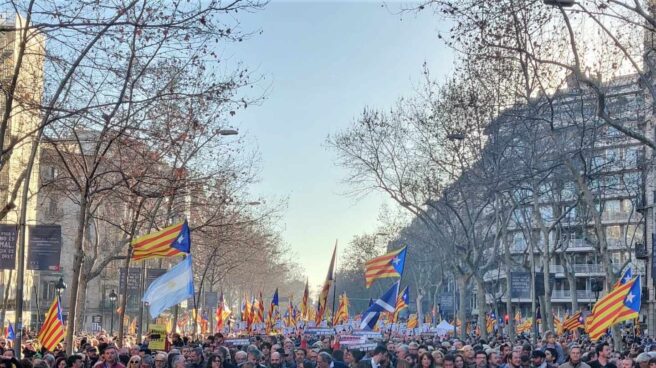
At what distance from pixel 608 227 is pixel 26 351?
71.9 meters

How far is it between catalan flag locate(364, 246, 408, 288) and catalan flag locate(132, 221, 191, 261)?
5378mm

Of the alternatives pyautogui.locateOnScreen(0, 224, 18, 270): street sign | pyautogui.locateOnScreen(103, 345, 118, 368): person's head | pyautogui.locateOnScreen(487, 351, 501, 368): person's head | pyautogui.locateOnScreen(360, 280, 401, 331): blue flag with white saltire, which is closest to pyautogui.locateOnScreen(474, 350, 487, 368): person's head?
pyautogui.locateOnScreen(487, 351, 501, 368): person's head

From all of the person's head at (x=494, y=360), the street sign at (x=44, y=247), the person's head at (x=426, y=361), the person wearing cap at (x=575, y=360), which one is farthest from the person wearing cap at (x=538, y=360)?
the street sign at (x=44, y=247)

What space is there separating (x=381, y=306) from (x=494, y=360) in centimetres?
608

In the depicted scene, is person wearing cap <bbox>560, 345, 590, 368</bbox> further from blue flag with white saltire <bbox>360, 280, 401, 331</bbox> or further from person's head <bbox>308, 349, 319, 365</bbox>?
blue flag with white saltire <bbox>360, 280, 401, 331</bbox>

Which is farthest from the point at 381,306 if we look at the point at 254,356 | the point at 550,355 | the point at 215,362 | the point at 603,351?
the point at 215,362

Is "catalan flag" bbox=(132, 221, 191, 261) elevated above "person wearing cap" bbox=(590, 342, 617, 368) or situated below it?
above

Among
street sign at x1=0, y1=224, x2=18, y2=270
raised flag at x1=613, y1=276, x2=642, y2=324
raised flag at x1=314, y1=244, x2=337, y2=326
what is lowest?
raised flag at x1=613, y1=276, x2=642, y2=324

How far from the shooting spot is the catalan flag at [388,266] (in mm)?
22016

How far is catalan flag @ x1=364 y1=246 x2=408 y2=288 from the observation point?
72.2 ft

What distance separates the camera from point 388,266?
22531 millimetres

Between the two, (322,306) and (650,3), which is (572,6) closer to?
(650,3)

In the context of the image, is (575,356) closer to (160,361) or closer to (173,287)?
(160,361)

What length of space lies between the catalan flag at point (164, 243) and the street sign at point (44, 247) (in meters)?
2.60
